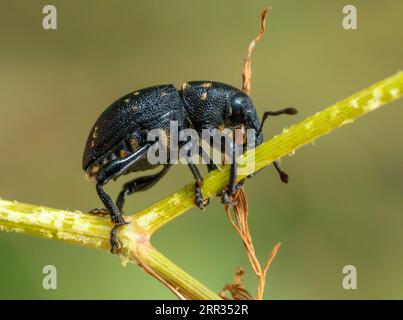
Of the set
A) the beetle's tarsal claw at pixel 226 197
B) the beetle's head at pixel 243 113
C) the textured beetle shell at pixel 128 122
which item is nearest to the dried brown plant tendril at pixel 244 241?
the beetle's tarsal claw at pixel 226 197

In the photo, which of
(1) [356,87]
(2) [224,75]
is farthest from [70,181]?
(1) [356,87]

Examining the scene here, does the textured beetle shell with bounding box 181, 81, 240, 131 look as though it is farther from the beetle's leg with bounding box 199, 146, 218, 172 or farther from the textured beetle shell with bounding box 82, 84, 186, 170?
the beetle's leg with bounding box 199, 146, 218, 172

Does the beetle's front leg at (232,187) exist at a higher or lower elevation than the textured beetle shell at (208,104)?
lower

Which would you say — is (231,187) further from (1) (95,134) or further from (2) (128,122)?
(1) (95,134)

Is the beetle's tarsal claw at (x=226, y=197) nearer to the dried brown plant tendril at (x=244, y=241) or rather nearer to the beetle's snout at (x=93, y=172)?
the dried brown plant tendril at (x=244, y=241)

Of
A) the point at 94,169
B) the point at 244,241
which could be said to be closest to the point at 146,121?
the point at 94,169

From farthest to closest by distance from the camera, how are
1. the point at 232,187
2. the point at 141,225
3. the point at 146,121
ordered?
the point at 146,121
the point at 141,225
the point at 232,187
